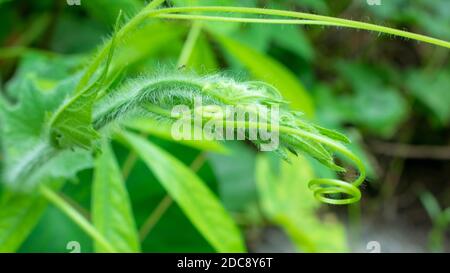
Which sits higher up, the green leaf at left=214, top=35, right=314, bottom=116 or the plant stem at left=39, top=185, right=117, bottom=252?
the green leaf at left=214, top=35, right=314, bottom=116

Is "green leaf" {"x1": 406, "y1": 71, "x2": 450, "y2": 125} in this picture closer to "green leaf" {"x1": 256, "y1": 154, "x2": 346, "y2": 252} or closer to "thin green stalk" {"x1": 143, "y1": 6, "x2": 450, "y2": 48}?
"green leaf" {"x1": 256, "y1": 154, "x2": 346, "y2": 252}

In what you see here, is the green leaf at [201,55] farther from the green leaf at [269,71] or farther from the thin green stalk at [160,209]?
the thin green stalk at [160,209]

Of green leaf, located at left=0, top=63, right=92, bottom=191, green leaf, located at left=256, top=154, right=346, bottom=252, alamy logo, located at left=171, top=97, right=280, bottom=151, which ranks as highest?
green leaf, located at left=256, top=154, right=346, bottom=252

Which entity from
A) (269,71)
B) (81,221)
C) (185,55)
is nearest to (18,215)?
(81,221)

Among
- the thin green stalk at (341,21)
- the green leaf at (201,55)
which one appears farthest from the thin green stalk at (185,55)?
the thin green stalk at (341,21)

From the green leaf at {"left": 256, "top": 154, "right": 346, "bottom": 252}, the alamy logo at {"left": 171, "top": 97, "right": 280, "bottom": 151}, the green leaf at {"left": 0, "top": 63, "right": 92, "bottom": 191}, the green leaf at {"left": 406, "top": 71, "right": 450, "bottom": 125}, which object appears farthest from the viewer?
the green leaf at {"left": 406, "top": 71, "right": 450, "bottom": 125}

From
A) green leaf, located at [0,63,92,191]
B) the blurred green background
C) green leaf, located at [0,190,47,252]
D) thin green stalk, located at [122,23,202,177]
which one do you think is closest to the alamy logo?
the blurred green background
